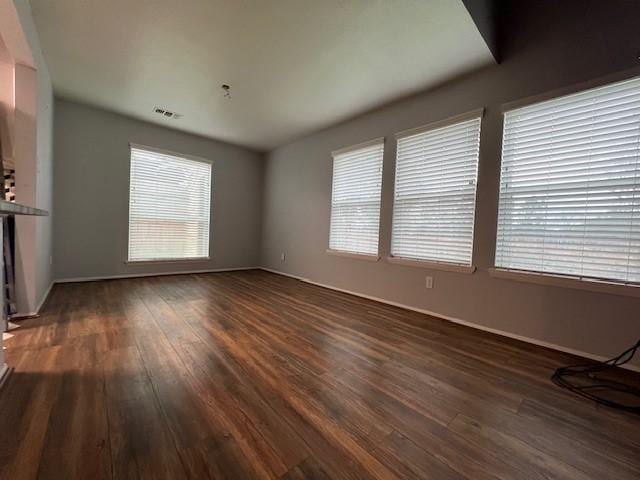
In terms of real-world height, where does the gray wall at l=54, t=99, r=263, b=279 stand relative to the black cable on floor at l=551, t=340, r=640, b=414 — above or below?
above

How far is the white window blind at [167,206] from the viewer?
4.30 m

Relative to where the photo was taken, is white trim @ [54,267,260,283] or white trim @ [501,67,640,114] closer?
white trim @ [501,67,640,114]

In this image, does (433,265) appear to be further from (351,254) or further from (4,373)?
(4,373)

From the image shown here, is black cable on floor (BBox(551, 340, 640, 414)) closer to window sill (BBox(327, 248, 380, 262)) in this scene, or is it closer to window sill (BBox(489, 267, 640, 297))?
window sill (BBox(489, 267, 640, 297))

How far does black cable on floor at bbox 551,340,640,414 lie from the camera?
1489 mm

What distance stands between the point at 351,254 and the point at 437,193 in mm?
1443

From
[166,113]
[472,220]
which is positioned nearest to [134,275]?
[166,113]

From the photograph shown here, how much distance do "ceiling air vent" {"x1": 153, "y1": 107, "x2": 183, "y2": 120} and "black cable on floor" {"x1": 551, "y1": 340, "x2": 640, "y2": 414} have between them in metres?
5.11

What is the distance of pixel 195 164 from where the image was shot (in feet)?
16.0

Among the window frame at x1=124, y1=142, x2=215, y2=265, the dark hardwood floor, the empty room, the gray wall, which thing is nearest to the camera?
the dark hardwood floor

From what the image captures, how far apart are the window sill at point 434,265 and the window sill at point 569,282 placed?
0.21 metres

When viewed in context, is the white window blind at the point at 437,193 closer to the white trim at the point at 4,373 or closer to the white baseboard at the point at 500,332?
the white baseboard at the point at 500,332

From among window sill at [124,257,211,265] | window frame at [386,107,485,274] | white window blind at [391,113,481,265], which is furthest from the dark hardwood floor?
window sill at [124,257,211,265]

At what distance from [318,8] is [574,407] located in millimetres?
3042
